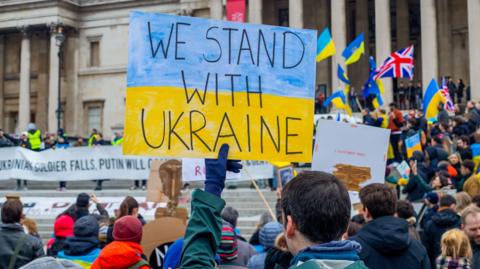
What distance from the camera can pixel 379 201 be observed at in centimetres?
460

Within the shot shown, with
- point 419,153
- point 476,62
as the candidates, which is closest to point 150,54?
point 419,153

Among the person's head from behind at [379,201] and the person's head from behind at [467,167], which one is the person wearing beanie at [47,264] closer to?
the person's head from behind at [379,201]

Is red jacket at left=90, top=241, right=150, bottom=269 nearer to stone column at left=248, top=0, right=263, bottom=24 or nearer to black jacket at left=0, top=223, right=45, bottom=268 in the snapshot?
black jacket at left=0, top=223, right=45, bottom=268

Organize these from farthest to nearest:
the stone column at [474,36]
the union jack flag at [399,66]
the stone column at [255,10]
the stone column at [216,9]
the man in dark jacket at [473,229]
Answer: the stone column at [216,9] → the stone column at [255,10] → the stone column at [474,36] → the union jack flag at [399,66] → the man in dark jacket at [473,229]

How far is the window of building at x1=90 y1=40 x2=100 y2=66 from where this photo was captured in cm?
4928

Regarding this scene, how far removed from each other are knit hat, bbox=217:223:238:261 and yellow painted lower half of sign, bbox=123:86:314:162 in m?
1.39

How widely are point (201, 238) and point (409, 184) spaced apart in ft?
32.3

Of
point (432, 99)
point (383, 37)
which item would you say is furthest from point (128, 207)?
point (383, 37)

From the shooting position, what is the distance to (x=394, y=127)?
19047 mm

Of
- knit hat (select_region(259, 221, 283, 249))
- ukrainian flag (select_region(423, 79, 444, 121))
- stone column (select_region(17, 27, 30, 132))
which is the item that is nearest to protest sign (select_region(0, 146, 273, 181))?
ukrainian flag (select_region(423, 79, 444, 121))

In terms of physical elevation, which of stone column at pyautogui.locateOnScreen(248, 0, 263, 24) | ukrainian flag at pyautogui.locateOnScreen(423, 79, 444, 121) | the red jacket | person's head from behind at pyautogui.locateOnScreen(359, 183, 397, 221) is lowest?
the red jacket

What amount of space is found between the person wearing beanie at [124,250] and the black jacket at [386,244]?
162 cm

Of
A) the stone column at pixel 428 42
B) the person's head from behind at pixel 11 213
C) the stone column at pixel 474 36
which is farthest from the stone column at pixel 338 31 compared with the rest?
the person's head from behind at pixel 11 213

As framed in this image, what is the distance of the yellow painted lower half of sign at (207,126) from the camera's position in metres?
3.45
